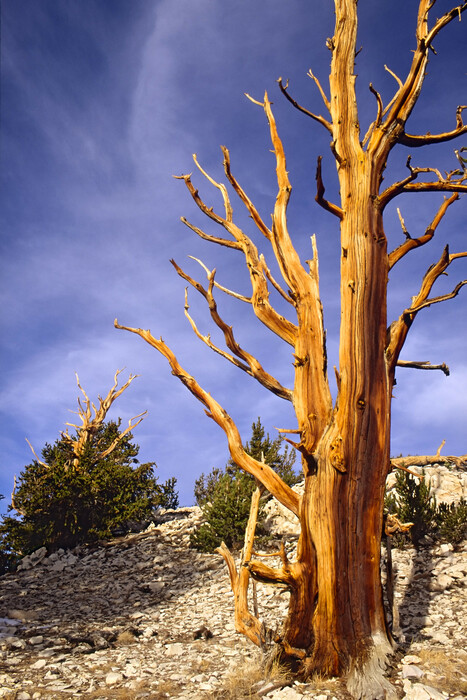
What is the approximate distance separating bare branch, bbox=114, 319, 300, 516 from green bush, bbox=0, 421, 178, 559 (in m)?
6.63

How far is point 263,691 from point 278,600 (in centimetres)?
271

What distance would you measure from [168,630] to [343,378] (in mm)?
3614

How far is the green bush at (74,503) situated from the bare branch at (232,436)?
261 inches

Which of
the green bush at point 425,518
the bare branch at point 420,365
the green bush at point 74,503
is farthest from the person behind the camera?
the green bush at point 74,503

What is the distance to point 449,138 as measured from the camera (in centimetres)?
445


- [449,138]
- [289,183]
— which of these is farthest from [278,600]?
[449,138]

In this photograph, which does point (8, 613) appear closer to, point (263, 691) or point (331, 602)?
point (263, 691)

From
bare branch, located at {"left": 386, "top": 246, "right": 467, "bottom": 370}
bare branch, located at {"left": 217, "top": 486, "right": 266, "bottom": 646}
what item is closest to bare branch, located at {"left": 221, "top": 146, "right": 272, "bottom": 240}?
bare branch, located at {"left": 386, "top": 246, "right": 467, "bottom": 370}

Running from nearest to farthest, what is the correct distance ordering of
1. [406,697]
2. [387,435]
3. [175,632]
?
[406,697]
[387,435]
[175,632]

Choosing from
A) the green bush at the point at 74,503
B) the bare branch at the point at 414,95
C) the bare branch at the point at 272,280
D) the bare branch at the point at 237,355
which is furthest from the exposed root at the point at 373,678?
the green bush at the point at 74,503

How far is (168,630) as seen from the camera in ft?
17.3

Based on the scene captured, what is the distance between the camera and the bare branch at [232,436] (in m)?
4.04

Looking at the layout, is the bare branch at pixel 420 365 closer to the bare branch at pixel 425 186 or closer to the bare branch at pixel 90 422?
the bare branch at pixel 425 186

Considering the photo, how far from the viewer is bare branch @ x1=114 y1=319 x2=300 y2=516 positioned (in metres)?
4.04
